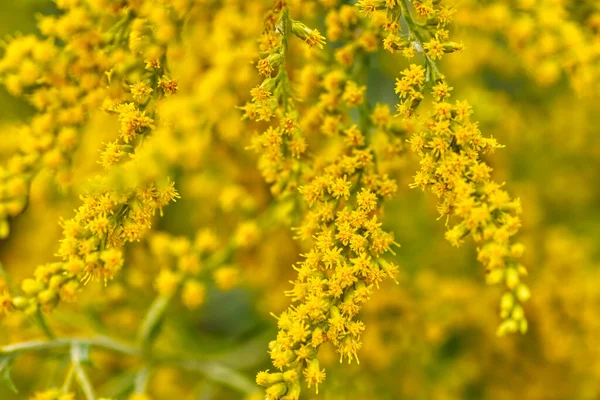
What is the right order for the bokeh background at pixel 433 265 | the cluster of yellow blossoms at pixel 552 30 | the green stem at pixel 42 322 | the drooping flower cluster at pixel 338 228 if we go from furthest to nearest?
the bokeh background at pixel 433 265 < the cluster of yellow blossoms at pixel 552 30 < the green stem at pixel 42 322 < the drooping flower cluster at pixel 338 228

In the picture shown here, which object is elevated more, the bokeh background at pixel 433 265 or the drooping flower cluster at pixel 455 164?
the drooping flower cluster at pixel 455 164

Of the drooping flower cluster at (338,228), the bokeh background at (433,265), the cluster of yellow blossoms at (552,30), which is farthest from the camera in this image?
the bokeh background at (433,265)

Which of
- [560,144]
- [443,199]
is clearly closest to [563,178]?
[560,144]

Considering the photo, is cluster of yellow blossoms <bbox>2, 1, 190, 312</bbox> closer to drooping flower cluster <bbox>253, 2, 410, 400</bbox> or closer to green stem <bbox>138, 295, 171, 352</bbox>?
drooping flower cluster <bbox>253, 2, 410, 400</bbox>

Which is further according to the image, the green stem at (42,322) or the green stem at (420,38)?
the green stem at (42,322)

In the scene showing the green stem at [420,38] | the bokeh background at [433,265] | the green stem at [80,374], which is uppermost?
the green stem at [420,38]

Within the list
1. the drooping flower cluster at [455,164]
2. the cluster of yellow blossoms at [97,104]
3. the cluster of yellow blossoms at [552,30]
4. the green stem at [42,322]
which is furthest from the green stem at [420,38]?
the green stem at [42,322]

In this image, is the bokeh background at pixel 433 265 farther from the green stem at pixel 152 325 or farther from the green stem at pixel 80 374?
the green stem at pixel 80 374

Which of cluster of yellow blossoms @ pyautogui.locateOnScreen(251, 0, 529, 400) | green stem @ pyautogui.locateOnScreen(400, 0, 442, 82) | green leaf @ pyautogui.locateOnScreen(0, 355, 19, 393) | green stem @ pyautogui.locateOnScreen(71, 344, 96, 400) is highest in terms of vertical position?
green stem @ pyautogui.locateOnScreen(400, 0, 442, 82)

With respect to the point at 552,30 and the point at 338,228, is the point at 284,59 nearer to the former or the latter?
the point at 338,228

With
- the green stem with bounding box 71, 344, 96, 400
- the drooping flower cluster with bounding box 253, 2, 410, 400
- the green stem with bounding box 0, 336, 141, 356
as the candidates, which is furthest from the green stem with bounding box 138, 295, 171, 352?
the drooping flower cluster with bounding box 253, 2, 410, 400
